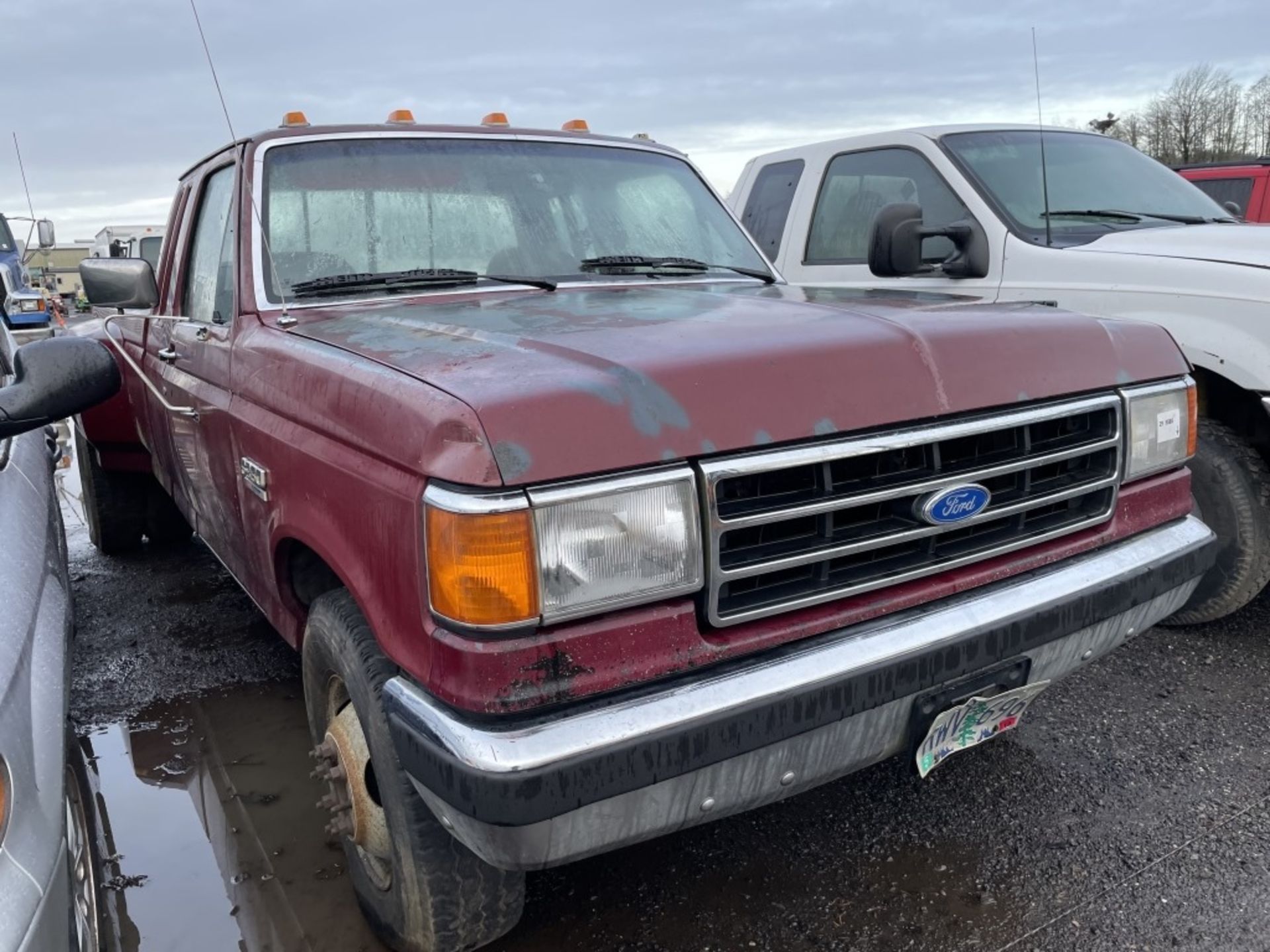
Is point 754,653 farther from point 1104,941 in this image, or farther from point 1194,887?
point 1194,887

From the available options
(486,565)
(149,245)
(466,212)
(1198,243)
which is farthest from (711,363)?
(149,245)

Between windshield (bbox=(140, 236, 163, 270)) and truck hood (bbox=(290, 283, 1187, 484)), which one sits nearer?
truck hood (bbox=(290, 283, 1187, 484))

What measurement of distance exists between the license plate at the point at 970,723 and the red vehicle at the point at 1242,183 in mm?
8420

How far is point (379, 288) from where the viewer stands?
9.13 feet

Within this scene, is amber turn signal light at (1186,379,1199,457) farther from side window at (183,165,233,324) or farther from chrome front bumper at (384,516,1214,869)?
side window at (183,165,233,324)

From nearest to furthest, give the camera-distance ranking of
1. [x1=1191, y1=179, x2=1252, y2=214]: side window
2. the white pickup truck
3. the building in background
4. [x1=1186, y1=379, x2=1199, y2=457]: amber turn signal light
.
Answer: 1. [x1=1186, y1=379, x2=1199, y2=457]: amber turn signal light
2. the white pickup truck
3. [x1=1191, y1=179, x2=1252, y2=214]: side window
4. the building in background

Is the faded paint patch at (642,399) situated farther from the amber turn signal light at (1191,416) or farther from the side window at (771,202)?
the side window at (771,202)

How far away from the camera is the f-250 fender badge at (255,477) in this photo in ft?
8.05

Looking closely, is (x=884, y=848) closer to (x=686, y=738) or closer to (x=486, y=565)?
(x=686, y=738)

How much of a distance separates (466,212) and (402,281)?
0.37 m

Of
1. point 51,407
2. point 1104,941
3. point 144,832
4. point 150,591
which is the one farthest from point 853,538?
point 150,591

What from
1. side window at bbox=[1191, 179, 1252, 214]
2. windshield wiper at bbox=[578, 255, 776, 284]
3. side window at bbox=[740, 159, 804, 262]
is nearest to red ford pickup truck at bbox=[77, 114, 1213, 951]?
windshield wiper at bbox=[578, 255, 776, 284]

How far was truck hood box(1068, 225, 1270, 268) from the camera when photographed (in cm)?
375

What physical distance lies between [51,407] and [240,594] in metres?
2.78
